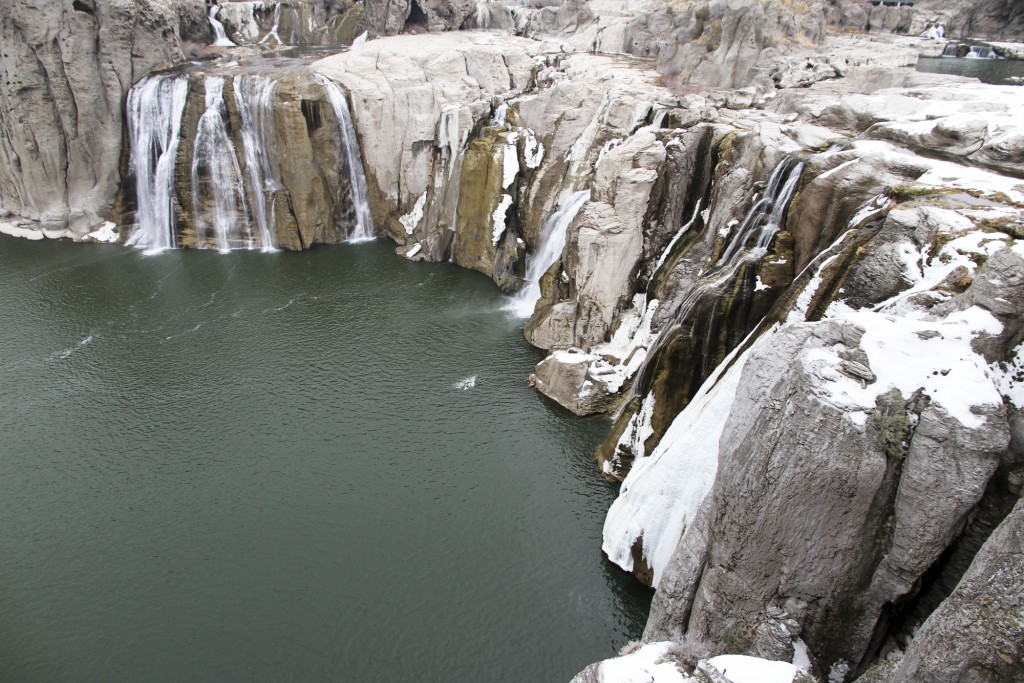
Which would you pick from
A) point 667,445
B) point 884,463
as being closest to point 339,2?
point 667,445

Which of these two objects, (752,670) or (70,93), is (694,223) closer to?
(752,670)

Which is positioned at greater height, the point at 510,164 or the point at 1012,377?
the point at 1012,377

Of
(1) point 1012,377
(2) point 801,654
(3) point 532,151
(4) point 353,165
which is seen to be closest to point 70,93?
(4) point 353,165

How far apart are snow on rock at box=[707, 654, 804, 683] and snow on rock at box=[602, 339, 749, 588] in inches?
232

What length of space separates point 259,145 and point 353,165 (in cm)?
574

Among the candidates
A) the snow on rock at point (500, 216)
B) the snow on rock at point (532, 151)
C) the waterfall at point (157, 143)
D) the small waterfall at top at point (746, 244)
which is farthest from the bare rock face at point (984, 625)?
the waterfall at point (157, 143)

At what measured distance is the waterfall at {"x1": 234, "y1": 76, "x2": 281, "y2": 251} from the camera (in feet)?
137

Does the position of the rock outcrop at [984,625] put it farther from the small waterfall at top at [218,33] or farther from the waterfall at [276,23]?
the waterfall at [276,23]

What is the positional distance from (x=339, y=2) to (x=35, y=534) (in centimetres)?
5044

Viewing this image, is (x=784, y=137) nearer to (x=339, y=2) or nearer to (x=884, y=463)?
(x=884, y=463)

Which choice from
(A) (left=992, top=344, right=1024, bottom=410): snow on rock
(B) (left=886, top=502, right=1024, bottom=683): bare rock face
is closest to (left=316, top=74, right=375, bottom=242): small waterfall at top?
(A) (left=992, top=344, right=1024, bottom=410): snow on rock

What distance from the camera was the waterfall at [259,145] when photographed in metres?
41.8

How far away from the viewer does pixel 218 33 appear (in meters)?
53.2

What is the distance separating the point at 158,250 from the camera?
139ft
